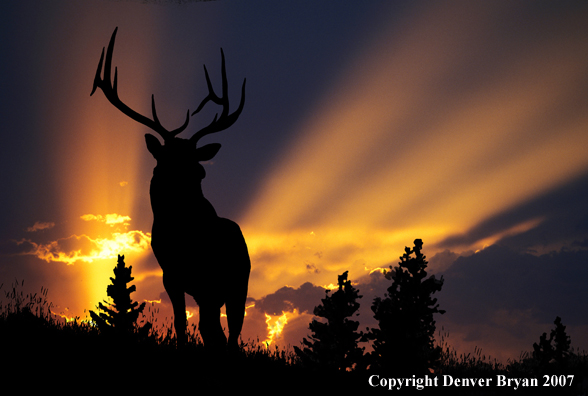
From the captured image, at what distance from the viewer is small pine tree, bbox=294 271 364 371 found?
13.1 metres

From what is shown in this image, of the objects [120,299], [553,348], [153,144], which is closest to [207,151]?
[153,144]

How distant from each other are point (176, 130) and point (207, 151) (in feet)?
3.14

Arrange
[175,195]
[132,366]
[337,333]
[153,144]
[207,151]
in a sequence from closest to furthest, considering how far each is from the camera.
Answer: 1. [132,366]
2. [175,195]
3. [153,144]
4. [207,151]
5. [337,333]

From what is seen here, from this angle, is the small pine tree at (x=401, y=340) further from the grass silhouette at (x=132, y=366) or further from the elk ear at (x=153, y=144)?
the elk ear at (x=153, y=144)

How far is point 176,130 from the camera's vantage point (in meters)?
8.23

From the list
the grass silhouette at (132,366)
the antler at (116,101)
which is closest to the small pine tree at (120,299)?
the grass silhouette at (132,366)

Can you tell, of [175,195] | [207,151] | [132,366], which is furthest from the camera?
[207,151]

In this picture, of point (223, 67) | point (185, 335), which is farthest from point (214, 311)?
point (223, 67)

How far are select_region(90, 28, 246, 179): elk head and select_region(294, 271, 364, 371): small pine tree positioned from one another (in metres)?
6.86

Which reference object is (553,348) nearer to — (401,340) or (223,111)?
(401,340)

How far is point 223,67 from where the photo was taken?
9.49 m

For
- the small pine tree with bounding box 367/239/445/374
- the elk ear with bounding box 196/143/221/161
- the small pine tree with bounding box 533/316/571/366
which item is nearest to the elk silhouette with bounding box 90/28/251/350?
the elk ear with bounding box 196/143/221/161

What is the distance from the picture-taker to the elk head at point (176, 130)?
7.40 metres

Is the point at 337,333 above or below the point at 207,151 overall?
below
